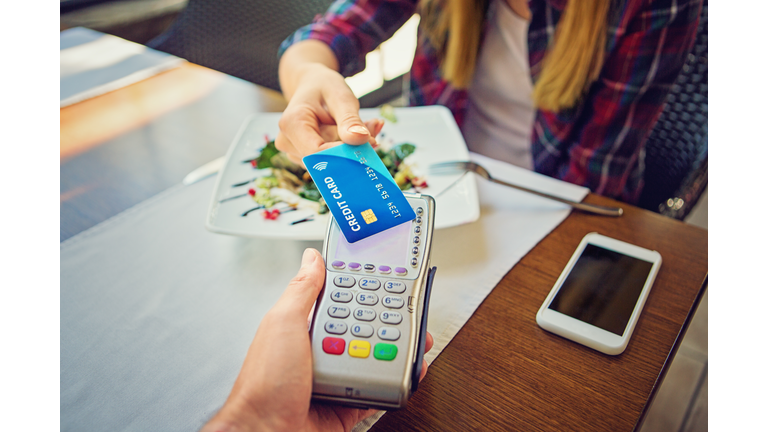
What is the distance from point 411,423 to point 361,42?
2.46ft

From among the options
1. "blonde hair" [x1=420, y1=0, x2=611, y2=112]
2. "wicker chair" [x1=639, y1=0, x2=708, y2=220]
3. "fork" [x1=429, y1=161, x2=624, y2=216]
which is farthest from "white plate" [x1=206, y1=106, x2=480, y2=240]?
"wicker chair" [x1=639, y1=0, x2=708, y2=220]

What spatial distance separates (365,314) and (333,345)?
0.04 meters

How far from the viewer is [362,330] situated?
37cm

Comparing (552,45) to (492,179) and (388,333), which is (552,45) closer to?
(492,179)

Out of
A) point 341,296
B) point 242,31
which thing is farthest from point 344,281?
point 242,31

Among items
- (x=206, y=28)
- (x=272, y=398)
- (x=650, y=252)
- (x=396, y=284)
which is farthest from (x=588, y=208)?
(x=206, y=28)

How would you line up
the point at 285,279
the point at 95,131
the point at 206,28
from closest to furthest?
1. the point at 285,279
2. the point at 95,131
3. the point at 206,28

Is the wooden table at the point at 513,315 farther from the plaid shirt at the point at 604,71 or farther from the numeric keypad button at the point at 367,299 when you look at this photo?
the plaid shirt at the point at 604,71

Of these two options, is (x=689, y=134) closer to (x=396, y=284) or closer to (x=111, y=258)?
(x=396, y=284)

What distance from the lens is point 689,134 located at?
887mm

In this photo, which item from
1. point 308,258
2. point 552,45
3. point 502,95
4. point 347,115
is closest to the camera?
point 308,258

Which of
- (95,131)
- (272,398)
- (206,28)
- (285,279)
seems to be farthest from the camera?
(206,28)

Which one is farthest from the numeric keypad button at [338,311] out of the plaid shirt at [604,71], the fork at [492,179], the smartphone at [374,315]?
the plaid shirt at [604,71]

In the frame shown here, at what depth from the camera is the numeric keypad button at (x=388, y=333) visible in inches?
14.1
